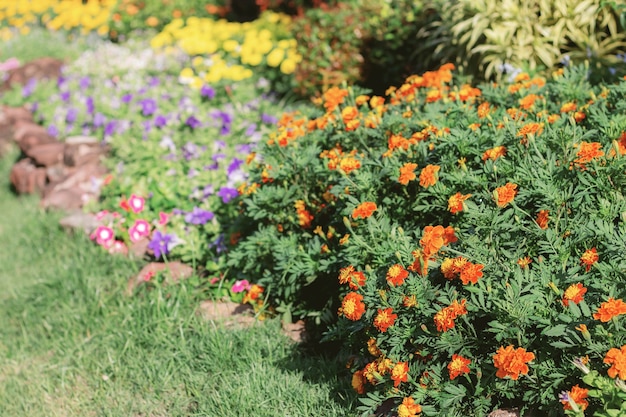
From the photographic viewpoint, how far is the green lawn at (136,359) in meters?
2.80

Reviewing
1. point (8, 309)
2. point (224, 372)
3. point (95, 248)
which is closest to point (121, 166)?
point (95, 248)

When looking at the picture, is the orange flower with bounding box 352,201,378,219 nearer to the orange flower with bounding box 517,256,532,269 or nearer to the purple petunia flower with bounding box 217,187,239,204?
the orange flower with bounding box 517,256,532,269

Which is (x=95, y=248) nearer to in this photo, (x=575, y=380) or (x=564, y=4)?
(x=575, y=380)

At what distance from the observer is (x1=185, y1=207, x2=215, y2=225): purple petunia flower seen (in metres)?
3.83

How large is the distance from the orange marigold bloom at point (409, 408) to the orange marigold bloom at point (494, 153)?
97 cm

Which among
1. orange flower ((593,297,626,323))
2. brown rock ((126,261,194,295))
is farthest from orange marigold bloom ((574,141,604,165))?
brown rock ((126,261,194,295))

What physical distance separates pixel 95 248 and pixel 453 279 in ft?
8.65

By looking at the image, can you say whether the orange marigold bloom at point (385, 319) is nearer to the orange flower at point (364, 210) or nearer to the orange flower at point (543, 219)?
the orange flower at point (364, 210)

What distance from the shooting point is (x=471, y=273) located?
6.79ft

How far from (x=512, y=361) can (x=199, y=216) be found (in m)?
2.35

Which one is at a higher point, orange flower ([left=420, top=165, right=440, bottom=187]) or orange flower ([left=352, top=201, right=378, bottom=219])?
orange flower ([left=420, top=165, right=440, bottom=187])

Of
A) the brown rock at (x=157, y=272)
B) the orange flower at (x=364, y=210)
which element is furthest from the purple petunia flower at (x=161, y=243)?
the orange flower at (x=364, y=210)

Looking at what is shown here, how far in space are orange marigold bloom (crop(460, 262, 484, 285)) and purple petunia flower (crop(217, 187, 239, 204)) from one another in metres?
1.97

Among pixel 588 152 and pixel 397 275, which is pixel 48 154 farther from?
pixel 588 152
